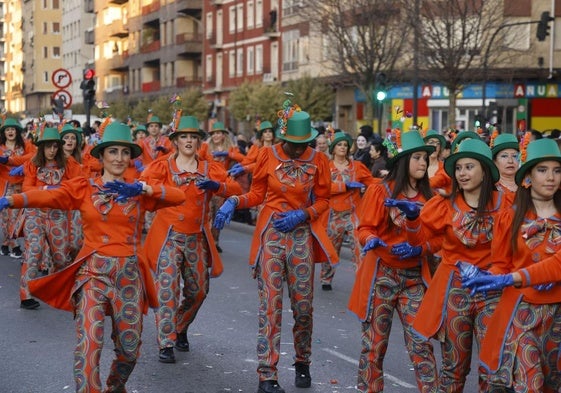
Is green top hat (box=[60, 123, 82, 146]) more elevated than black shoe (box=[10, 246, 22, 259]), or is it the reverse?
green top hat (box=[60, 123, 82, 146])

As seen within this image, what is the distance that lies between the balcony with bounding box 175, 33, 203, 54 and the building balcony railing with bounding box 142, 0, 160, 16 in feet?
21.6

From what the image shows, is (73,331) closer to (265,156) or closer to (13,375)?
(13,375)

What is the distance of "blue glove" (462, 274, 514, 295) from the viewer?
5992mm

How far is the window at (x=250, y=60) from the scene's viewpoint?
5956 cm

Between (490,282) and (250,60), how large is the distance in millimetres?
54537

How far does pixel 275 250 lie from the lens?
8.48 m

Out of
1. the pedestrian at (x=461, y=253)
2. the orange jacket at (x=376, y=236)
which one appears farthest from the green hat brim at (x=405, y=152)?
the pedestrian at (x=461, y=253)

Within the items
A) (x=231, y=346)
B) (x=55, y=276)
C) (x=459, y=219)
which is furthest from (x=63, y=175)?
(x=459, y=219)

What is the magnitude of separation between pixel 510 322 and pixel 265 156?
118 inches

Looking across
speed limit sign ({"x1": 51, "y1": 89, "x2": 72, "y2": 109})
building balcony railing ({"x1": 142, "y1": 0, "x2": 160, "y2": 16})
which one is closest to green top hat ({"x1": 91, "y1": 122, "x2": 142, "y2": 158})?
speed limit sign ({"x1": 51, "y1": 89, "x2": 72, "y2": 109})

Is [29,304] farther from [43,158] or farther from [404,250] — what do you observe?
[404,250]

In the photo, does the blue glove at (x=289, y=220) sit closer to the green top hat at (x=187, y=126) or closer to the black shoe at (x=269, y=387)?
the black shoe at (x=269, y=387)

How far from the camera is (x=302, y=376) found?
8.54m

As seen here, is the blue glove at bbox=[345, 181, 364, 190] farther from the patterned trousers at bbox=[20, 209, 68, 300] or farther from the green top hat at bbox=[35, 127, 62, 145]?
the green top hat at bbox=[35, 127, 62, 145]
